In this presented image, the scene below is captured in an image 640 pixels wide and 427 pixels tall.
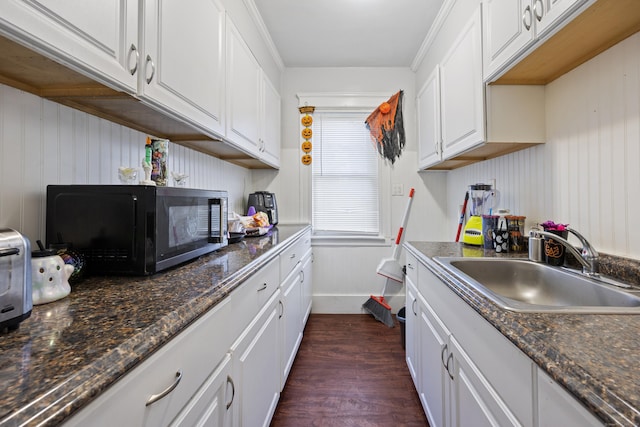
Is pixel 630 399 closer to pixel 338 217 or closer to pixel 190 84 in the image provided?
pixel 190 84

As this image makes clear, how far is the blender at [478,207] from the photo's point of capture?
1.73 metres

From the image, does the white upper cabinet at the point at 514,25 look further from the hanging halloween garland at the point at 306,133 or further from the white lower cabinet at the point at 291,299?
the hanging halloween garland at the point at 306,133

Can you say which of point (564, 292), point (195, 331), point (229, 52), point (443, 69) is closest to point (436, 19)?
point (443, 69)

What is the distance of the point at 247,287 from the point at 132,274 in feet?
1.16

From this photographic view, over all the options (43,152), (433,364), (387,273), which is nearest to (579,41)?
(433,364)

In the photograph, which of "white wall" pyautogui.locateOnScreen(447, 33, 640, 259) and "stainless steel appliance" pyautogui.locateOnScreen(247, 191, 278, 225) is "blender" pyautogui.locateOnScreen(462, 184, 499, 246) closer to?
"white wall" pyautogui.locateOnScreen(447, 33, 640, 259)

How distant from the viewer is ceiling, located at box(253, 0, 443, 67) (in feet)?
6.55

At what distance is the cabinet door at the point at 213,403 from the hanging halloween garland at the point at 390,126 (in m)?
2.42

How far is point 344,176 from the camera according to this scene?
290 centimetres

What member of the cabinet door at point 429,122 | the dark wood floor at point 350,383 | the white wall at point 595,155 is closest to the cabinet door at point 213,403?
the dark wood floor at point 350,383

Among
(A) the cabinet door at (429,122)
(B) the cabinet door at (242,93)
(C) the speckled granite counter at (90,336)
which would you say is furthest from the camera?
(A) the cabinet door at (429,122)

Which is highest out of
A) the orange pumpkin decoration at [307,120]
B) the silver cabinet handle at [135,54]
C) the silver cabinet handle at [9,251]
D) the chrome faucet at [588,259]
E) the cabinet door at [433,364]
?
the orange pumpkin decoration at [307,120]

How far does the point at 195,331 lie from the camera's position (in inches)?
26.1

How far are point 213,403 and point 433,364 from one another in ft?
3.16
